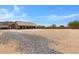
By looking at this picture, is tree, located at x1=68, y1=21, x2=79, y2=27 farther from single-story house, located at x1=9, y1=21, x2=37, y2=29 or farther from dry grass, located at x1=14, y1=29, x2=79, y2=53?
single-story house, located at x1=9, y1=21, x2=37, y2=29

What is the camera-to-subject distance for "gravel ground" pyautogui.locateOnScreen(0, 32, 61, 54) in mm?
3721

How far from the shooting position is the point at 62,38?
12.2ft

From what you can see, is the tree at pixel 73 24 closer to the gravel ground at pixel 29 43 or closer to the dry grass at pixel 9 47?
the gravel ground at pixel 29 43

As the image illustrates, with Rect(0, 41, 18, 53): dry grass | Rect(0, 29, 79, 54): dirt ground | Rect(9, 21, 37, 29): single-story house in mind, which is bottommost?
Rect(0, 41, 18, 53): dry grass

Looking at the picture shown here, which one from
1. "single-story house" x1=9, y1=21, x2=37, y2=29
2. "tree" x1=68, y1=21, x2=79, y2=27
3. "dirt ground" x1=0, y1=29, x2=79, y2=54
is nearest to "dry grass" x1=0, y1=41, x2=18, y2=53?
"dirt ground" x1=0, y1=29, x2=79, y2=54

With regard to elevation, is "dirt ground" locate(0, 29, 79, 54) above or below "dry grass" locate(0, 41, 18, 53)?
above

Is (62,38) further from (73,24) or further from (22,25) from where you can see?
(22,25)

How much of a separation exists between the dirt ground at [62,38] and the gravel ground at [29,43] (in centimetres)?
4

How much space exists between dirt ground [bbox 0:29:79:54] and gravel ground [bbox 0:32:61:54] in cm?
4

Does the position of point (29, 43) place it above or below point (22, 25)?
below

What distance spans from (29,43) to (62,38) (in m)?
0.30

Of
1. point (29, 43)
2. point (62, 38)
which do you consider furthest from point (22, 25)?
point (62, 38)
